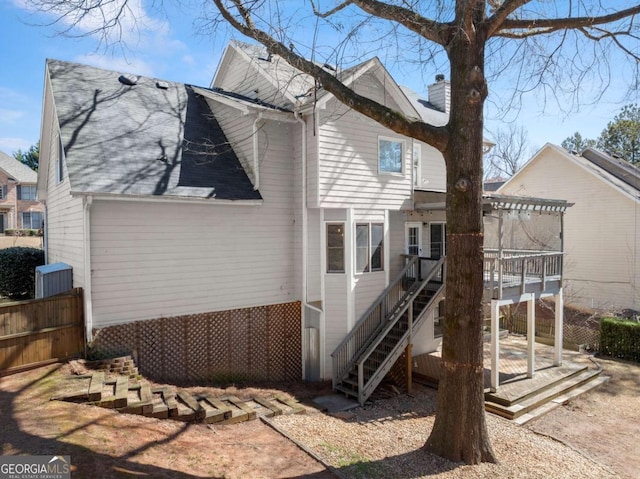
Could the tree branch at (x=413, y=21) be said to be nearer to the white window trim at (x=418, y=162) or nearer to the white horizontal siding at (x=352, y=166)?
the white horizontal siding at (x=352, y=166)

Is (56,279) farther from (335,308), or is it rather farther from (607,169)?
(607,169)

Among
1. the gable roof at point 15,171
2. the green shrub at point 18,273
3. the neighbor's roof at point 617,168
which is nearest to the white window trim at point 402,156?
the green shrub at point 18,273

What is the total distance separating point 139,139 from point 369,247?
709 cm

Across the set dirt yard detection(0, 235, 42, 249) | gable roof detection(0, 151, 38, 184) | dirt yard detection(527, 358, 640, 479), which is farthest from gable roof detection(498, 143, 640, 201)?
gable roof detection(0, 151, 38, 184)

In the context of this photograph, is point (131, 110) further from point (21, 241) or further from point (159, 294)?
point (21, 241)

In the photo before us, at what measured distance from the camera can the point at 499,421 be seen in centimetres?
920

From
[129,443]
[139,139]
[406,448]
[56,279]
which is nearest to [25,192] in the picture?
[56,279]

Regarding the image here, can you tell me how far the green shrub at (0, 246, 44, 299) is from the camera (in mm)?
12773

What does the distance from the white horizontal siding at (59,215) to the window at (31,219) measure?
1201 inches

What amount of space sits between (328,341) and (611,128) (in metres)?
34.2

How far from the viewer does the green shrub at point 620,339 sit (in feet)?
46.0

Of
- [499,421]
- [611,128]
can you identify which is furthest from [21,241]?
[611,128]

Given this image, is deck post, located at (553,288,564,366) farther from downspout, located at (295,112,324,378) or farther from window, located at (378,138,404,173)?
downspout, located at (295,112,324,378)

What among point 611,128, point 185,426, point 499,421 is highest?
point 611,128
